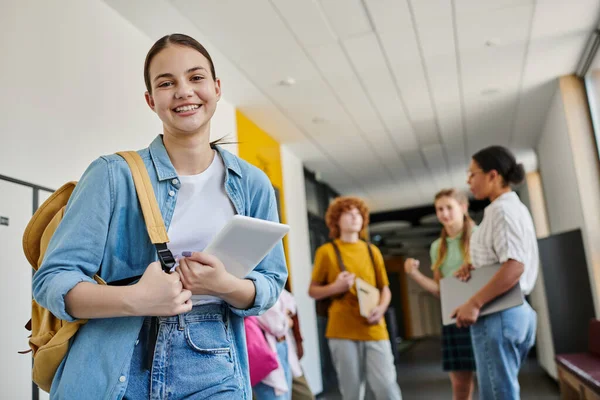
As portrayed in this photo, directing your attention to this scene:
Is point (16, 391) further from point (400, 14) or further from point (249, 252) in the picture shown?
point (400, 14)

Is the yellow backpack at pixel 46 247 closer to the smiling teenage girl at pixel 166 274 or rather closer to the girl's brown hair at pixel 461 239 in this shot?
the smiling teenage girl at pixel 166 274

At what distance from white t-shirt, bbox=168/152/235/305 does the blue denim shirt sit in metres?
0.02

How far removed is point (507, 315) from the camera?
214 cm

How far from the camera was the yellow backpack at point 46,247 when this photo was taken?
0.89m

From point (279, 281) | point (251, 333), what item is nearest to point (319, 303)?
point (251, 333)

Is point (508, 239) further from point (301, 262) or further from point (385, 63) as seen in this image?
point (301, 262)

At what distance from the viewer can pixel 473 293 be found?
2.31 m

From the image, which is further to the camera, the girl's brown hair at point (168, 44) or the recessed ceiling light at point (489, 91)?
the recessed ceiling light at point (489, 91)

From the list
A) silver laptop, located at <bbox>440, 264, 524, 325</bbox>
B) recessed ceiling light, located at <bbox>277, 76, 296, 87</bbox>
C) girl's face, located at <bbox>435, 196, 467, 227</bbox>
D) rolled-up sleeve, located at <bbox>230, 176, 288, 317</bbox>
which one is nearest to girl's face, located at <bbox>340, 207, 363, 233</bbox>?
girl's face, located at <bbox>435, 196, 467, 227</bbox>

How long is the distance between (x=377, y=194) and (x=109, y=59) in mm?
7329

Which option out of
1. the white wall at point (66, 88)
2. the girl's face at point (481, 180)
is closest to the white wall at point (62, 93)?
the white wall at point (66, 88)

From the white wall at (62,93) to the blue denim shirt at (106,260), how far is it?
1427 mm

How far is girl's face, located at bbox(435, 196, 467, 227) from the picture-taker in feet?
11.0

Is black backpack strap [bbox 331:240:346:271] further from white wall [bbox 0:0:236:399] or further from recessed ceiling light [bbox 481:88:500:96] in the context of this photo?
recessed ceiling light [bbox 481:88:500:96]
